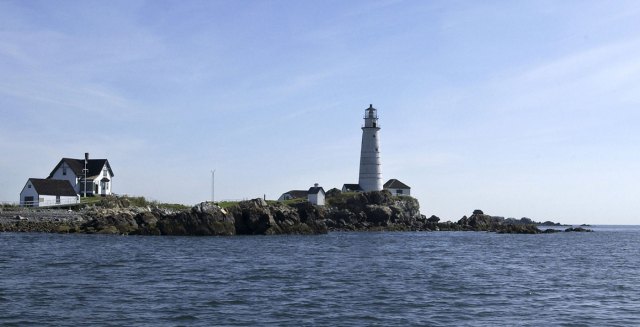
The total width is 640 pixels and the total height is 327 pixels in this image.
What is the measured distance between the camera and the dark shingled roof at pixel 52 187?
93.2 m

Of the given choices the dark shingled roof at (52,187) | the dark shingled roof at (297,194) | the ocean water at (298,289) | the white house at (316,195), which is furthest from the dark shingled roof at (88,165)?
the ocean water at (298,289)

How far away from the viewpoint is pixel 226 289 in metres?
31.6

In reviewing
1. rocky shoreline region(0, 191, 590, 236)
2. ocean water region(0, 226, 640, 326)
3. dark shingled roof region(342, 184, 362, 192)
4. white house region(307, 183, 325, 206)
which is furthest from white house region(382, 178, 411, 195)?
ocean water region(0, 226, 640, 326)

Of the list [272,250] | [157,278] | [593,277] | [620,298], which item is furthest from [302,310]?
[272,250]

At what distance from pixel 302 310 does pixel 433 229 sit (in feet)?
339

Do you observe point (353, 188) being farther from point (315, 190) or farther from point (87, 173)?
point (87, 173)

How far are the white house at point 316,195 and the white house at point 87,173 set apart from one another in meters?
33.8

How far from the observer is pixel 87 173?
103875 mm

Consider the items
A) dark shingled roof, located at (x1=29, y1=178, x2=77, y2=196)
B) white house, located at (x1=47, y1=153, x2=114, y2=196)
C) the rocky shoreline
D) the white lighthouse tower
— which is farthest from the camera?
the white lighthouse tower

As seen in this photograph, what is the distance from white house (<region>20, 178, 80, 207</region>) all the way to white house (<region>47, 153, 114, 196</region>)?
6467 millimetres

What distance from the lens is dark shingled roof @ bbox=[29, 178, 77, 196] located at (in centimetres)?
9325

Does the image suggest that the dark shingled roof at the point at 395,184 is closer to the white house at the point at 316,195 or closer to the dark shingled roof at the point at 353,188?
the dark shingled roof at the point at 353,188

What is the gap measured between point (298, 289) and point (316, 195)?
8519 centimetres

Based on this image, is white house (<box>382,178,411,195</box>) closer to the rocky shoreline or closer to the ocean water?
the rocky shoreline
